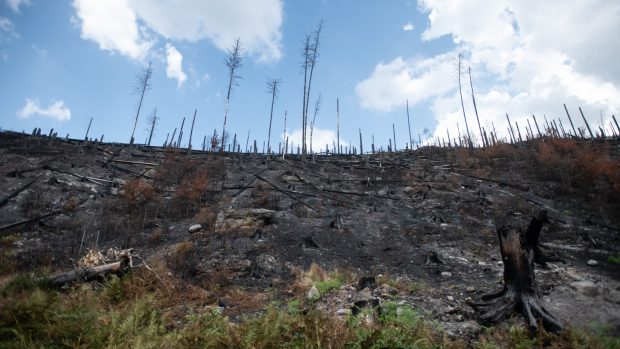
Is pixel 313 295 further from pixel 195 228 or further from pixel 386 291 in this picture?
pixel 195 228

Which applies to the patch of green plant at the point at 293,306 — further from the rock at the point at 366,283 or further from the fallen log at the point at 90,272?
the fallen log at the point at 90,272

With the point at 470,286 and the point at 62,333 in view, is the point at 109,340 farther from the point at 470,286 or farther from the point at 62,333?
the point at 470,286

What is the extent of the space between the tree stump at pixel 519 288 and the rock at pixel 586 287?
4.72 ft

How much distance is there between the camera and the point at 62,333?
4723 millimetres

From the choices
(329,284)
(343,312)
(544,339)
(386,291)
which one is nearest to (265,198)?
(329,284)

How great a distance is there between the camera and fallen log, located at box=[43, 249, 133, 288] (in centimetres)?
775

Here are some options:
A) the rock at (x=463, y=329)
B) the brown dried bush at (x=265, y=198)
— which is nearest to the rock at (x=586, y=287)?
the rock at (x=463, y=329)

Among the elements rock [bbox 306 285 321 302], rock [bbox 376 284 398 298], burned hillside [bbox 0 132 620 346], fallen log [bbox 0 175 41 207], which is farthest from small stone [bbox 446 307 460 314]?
fallen log [bbox 0 175 41 207]

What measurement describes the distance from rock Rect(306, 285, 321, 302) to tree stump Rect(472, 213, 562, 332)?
3.76 meters

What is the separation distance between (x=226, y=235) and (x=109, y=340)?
9360 mm

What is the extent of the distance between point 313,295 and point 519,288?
4808 mm

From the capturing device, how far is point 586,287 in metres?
8.38

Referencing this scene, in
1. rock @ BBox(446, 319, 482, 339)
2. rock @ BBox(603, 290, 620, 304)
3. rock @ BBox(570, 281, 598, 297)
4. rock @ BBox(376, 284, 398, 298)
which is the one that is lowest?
rock @ BBox(446, 319, 482, 339)

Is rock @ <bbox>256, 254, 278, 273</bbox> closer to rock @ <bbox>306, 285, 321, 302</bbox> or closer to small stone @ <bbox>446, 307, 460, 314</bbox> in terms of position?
rock @ <bbox>306, 285, 321, 302</bbox>
